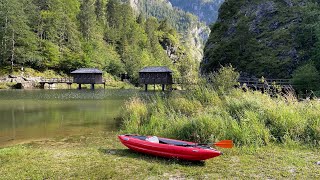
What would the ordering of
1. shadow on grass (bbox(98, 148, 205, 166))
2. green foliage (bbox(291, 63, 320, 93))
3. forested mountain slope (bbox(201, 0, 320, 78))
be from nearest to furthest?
shadow on grass (bbox(98, 148, 205, 166))
green foliage (bbox(291, 63, 320, 93))
forested mountain slope (bbox(201, 0, 320, 78))

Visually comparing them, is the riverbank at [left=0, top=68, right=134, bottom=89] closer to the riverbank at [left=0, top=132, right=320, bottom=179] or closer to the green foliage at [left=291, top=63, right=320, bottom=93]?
the green foliage at [left=291, top=63, right=320, bottom=93]

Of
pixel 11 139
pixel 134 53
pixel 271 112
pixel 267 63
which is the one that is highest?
pixel 134 53

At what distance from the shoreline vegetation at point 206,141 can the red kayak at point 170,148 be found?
0.24m

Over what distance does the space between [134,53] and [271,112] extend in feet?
314

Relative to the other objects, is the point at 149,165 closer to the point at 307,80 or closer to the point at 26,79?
the point at 307,80

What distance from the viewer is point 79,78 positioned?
233ft

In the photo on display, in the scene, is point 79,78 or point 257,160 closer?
point 257,160

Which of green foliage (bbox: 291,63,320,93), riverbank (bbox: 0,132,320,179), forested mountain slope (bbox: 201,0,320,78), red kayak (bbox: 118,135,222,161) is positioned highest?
forested mountain slope (bbox: 201,0,320,78)

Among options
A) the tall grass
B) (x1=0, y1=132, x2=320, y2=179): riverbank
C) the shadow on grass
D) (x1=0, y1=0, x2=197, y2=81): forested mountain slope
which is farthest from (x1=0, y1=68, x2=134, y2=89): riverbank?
the shadow on grass

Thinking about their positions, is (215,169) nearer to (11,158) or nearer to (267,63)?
(11,158)

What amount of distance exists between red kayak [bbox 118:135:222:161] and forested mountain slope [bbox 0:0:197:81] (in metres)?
64.9

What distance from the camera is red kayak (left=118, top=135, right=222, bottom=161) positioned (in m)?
9.05

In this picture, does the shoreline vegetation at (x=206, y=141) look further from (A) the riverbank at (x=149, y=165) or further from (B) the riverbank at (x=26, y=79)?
(B) the riverbank at (x=26, y=79)

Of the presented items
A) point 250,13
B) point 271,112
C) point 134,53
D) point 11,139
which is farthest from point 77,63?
point 271,112
